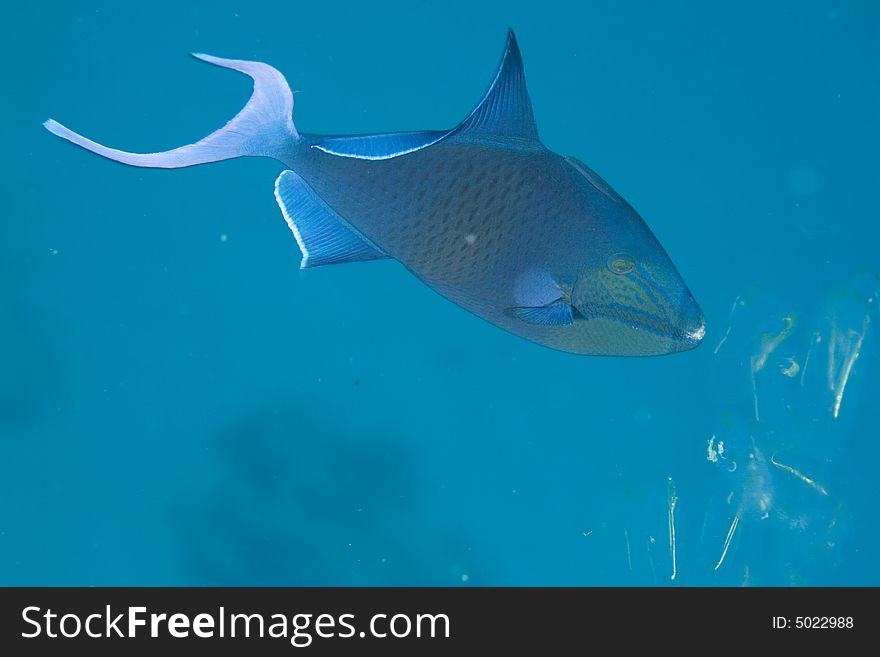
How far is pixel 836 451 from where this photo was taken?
3.55 meters

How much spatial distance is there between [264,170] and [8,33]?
64.3 inches

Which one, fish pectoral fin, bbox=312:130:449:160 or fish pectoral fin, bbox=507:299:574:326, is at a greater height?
fish pectoral fin, bbox=312:130:449:160

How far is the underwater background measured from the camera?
3.52 metres

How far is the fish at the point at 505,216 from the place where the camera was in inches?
44.0

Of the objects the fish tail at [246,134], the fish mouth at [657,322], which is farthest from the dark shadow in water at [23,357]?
the fish mouth at [657,322]

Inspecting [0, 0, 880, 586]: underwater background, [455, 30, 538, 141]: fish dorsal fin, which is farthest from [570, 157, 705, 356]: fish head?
[0, 0, 880, 586]: underwater background

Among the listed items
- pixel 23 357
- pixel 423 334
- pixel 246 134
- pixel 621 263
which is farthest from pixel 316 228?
pixel 23 357

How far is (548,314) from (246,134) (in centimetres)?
59

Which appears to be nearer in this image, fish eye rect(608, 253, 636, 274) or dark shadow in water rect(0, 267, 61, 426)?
fish eye rect(608, 253, 636, 274)

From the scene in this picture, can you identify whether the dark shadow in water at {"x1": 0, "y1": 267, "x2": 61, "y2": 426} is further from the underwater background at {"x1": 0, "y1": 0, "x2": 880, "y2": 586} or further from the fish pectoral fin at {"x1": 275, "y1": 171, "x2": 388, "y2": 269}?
the fish pectoral fin at {"x1": 275, "y1": 171, "x2": 388, "y2": 269}

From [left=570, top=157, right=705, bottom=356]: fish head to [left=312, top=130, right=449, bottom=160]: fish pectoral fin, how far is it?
29cm

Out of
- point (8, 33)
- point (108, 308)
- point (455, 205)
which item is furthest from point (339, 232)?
point (8, 33)

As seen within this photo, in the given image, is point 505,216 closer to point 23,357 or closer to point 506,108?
point 506,108

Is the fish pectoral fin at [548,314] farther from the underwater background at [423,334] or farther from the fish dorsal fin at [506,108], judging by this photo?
the underwater background at [423,334]
